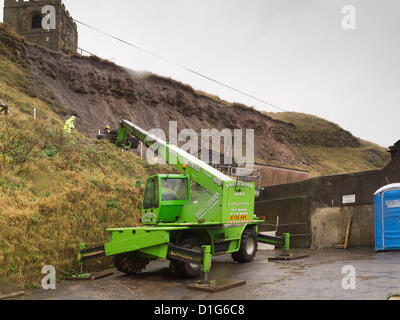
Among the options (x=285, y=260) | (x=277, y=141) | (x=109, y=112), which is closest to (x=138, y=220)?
(x=285, y=260)

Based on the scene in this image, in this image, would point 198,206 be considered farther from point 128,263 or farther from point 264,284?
point 264,284

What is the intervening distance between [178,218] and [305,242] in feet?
28.1

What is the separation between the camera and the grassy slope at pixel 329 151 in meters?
51.2

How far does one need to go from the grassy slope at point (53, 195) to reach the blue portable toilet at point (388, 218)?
8.95m

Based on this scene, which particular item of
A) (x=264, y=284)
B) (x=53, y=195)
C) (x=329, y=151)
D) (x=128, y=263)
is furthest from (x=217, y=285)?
(x=329, y=151)

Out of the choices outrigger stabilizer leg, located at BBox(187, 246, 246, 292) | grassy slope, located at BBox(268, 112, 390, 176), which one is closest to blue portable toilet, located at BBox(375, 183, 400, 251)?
outrigger stabilizer leg, located at BBox(187, 246, 246, 292)

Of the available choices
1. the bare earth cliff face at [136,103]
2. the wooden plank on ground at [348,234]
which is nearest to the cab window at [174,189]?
the wooden plank on ground at [348,234]

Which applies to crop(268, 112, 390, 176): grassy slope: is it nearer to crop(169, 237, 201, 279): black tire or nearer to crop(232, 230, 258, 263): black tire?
crop(232, 230, 258, 263): black tire

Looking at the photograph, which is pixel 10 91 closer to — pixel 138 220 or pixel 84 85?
pixel 84 85

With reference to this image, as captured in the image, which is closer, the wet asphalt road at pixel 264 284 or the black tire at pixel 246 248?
the wet asphalt road at pixel 264 284

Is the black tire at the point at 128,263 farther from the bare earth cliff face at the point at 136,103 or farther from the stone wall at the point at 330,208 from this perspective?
A: the bare earth cliff face at the point at 136,103

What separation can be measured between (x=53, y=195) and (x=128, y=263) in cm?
399

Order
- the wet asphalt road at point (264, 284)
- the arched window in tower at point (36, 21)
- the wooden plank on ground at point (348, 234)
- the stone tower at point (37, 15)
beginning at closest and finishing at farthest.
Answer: the wet asphalt road at point (264, 284) < the wooden plank on ground at point (348, 234) < the stone tower at point (37, 15) < the arched window in tower at point (36, 21)

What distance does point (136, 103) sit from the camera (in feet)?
124
